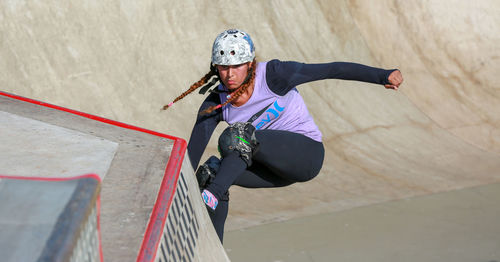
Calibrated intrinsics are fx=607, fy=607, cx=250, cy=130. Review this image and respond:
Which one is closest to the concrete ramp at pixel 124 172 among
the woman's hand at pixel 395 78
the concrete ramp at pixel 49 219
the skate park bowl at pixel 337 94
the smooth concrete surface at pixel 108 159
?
the smooth concrete surface at pixel 108 159

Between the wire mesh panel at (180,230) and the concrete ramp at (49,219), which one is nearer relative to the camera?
the concrete ramp at (49,219)

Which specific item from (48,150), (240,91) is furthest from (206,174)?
(48,150)

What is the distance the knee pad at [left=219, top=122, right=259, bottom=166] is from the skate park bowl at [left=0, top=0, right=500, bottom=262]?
198 cm

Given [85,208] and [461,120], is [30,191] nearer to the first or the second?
[85,208]

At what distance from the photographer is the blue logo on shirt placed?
3.84 meters

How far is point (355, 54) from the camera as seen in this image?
7637mm

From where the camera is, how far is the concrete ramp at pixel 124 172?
2.34m

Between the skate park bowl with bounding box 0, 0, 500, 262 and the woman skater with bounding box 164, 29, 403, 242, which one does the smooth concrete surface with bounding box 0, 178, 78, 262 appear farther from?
the skate park bowl with bounding box 0, 0, 500, 262

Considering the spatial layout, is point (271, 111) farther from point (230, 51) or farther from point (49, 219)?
point (49, 219)

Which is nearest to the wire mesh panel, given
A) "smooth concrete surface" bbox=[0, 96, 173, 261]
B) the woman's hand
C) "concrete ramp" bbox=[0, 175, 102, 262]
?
"smooth concrete surface" bbox=[0, 96, 173, 261]

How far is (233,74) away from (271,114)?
0.36 metres

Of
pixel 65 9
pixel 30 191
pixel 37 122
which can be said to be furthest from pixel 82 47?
pixel 30 191

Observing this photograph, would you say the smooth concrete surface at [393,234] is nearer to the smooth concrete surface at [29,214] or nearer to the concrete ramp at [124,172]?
the concrete ramp at [124,172]

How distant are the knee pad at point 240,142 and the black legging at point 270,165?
0.11ft
